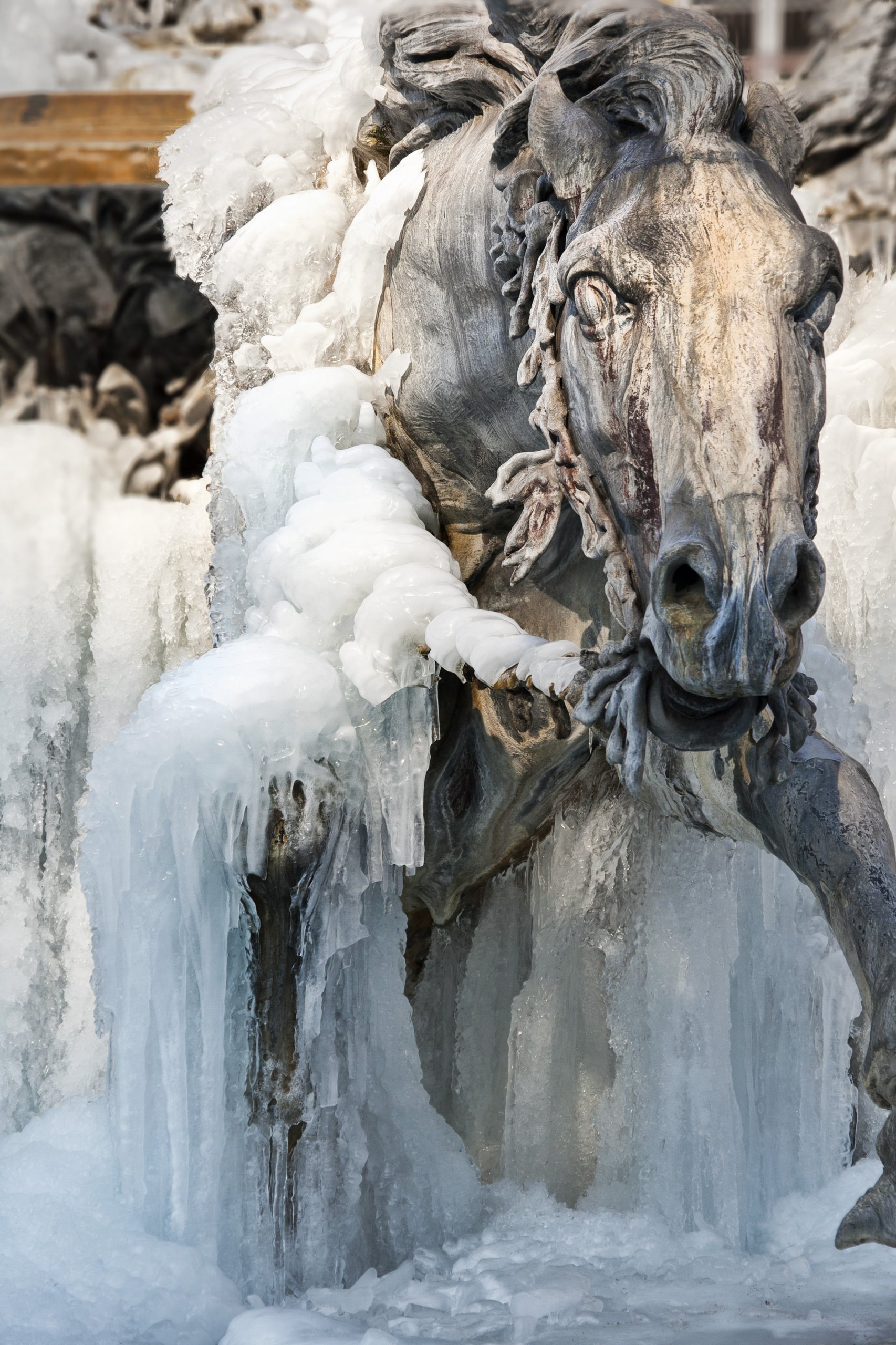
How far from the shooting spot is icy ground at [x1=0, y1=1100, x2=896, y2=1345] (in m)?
1.97

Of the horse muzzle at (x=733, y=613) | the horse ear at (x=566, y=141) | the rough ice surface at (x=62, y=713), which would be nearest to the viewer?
the horse muzzle at (x=733, y=613)

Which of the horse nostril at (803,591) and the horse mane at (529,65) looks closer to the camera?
the horse nostril at (803,591)

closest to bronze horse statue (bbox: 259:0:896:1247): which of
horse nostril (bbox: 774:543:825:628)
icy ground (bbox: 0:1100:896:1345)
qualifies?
horse nostril (bbox: 774:543:825:628)

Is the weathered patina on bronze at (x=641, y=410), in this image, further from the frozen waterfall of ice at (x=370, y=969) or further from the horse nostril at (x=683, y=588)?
the frozen waterfall of ice at (x=370, y=969)

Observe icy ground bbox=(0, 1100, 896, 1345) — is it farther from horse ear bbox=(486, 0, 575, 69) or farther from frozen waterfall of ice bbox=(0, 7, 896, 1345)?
horse ear bbox=(486, 0, 575, 69)

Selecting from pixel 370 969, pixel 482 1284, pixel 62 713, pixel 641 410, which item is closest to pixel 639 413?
pixel 641 410

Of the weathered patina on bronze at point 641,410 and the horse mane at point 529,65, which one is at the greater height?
the horse mane at point 529,65

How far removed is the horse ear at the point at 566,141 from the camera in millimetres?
1799

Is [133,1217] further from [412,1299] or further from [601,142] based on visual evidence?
[601,142]

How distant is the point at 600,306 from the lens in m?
1.71

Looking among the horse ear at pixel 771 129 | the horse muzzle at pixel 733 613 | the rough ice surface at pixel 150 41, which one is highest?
the rough ice surface at pixel 150 41

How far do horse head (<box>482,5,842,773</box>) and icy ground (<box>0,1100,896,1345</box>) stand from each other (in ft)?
2.55

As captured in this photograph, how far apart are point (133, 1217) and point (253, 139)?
162cm

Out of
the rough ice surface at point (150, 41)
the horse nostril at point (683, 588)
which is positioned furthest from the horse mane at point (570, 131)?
the rough ice surface at point (150, 41)
